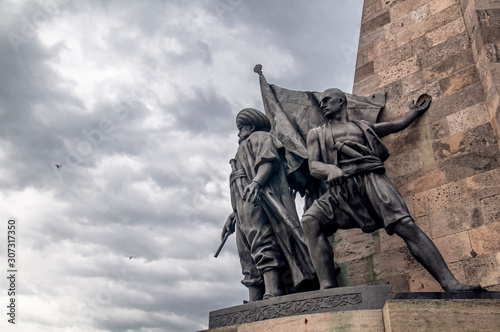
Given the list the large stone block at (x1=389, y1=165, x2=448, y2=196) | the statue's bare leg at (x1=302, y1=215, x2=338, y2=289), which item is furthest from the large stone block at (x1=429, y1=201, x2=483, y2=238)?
the statue's bare leg at (x1=302, y1=215, x2=338, y2=289)

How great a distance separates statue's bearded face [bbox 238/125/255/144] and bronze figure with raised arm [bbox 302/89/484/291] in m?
1.68

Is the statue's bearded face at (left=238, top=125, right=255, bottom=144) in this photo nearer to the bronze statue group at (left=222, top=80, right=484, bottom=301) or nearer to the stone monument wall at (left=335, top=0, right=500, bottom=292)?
the bronze statue group at (left=222, top=80, right=484, bottom=301)

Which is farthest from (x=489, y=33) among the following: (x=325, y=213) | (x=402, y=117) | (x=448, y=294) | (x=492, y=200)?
(x=448, y=294)

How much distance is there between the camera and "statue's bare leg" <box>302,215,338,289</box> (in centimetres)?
562

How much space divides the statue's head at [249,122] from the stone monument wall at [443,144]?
70.6 inches

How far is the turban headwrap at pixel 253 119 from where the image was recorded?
7.70m

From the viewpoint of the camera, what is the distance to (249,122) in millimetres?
7703

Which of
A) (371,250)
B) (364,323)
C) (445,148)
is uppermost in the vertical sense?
(445,148)

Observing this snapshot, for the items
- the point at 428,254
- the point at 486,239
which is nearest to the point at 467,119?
the point at 486,239

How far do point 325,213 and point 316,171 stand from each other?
520 millimetres

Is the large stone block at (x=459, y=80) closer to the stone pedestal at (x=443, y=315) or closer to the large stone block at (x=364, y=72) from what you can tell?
the large stone block at (x=364, y=72)

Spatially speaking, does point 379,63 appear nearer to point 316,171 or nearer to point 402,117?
point 402,117

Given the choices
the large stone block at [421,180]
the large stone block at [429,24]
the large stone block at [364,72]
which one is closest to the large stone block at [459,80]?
the large stone block at [429,24]

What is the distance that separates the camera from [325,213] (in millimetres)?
5738
